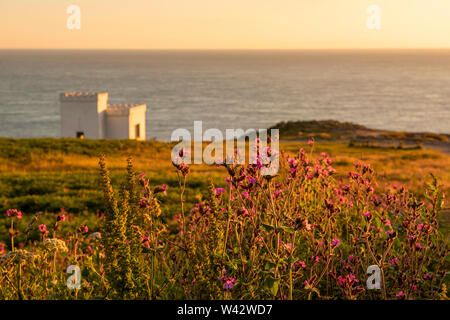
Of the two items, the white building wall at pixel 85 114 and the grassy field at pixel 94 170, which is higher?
the white building wall at pixel 85 114

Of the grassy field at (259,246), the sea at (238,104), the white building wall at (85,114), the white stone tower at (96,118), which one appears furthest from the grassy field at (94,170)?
the sea at (238,104)

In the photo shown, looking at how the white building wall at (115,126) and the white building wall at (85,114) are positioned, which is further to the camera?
the white building wall at (115,126)

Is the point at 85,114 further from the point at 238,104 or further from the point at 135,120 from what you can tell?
the point at 238,104

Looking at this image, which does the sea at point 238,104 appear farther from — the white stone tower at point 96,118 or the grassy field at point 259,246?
the grassy field at point 259,246

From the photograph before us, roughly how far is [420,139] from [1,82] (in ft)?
582

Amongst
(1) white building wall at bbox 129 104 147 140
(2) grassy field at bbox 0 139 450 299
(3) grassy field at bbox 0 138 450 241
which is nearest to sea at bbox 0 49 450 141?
(1) white building wall at bbox 129 104 147 140

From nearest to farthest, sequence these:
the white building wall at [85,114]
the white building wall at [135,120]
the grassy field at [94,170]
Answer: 1. the grassy field at [94,170]
2. the white building wall at [85,114]
3. the white building wall at [135,120]

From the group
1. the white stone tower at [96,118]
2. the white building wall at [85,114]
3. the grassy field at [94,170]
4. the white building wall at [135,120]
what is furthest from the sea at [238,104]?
the grassy field at [94,170]

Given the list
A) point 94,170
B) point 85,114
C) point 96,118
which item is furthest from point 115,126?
point 94,170

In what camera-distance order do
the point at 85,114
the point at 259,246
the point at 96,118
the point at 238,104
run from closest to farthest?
the point at 259,246 → the point at 96,118 → the point at 85,114 → the point at 238,104

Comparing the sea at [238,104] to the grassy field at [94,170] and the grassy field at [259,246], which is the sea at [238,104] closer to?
the grassy field at [94,170]

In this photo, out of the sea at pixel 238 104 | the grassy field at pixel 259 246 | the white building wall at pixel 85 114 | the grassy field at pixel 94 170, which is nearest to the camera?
the grassy field at pixel 259 246
